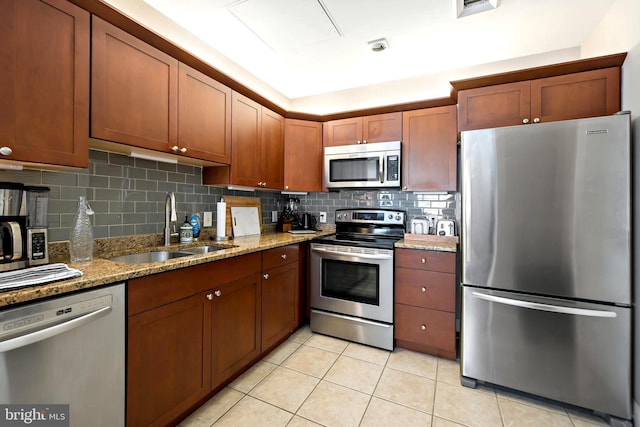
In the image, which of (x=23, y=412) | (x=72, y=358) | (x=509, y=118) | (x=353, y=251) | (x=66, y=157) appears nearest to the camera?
(x=23, y=412)

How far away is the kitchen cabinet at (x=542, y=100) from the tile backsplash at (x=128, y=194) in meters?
0.86

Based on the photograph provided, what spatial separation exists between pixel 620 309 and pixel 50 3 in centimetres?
329

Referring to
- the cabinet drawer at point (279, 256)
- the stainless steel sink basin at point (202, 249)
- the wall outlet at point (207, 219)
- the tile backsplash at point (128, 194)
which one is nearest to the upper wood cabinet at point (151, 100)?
the tile backsplash at point (128, 194)

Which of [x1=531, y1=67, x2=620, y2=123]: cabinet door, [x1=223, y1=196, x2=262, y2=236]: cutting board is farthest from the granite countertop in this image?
[x1=531, y1=67, x2=620, y2=123]: cabinet door

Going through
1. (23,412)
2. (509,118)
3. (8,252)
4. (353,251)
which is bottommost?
(23,412)

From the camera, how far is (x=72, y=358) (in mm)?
1086

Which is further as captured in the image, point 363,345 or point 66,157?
point 363,345

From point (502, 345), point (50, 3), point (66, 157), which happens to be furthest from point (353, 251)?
point (50, 3)

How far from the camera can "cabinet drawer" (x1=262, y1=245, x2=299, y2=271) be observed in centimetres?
216

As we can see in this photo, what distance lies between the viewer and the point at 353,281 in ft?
8.28

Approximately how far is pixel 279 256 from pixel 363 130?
1581mm

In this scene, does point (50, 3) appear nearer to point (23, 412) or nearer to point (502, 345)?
point (23, 412)

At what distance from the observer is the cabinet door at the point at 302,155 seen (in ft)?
9.96

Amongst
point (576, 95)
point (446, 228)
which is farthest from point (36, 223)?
point (576, 95)
